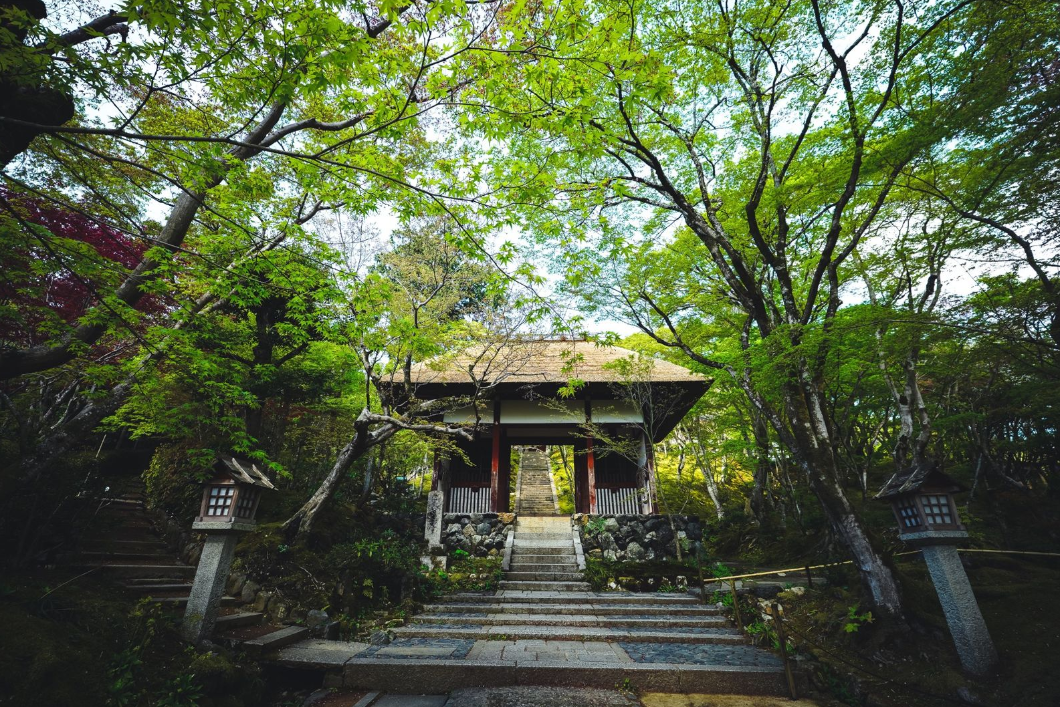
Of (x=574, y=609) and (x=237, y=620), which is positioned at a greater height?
(x=237, y=620)

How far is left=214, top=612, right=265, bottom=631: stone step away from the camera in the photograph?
201 inches

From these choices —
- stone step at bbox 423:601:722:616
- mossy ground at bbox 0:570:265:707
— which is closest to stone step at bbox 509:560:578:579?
stone step at bbox 423:601:722:616

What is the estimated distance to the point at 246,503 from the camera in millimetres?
5234

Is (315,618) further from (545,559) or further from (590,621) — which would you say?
(545,559)

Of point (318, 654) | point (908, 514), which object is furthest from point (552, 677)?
point (908, 514)

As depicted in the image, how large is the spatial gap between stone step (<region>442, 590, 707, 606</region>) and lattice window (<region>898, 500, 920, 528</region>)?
3635 millimetres

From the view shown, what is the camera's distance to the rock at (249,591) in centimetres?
613

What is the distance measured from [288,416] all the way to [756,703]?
11262 millimetres

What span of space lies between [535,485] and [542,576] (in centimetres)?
1140

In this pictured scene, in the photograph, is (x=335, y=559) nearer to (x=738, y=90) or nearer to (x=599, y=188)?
(x=599, y=188)

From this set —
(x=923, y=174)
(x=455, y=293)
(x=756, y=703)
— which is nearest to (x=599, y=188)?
(x=455, y=293)

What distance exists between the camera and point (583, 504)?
13.0 meters

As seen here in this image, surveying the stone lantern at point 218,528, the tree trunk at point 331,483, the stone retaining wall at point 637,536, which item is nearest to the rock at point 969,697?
the stone retaining wall at point 637,536

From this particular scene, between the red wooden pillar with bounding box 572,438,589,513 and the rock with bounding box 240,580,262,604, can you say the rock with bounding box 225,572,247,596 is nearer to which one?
the rock with bounding box 240,580,262,604
